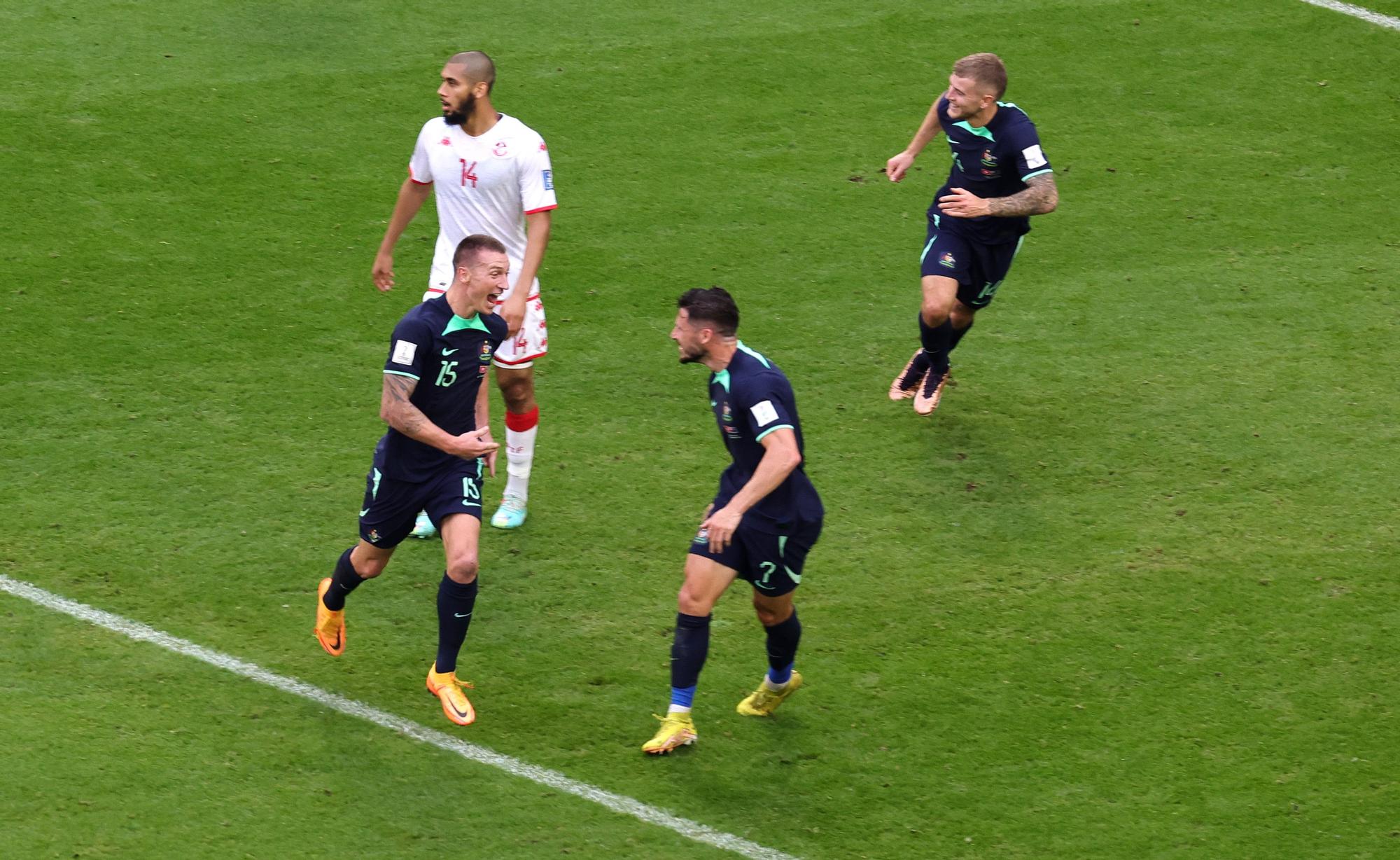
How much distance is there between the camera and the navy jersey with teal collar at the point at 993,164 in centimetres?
867

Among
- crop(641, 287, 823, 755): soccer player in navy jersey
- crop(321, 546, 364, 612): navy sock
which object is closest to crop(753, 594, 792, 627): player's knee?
crop(641, 287, 823, 755): soccer player in navy jersey

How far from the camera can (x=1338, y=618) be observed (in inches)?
298

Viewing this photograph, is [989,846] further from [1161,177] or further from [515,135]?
[1161,177]

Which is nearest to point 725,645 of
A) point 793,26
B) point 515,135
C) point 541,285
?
point 515,135

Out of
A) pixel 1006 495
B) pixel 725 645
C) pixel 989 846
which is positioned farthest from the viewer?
pixel 1006 495

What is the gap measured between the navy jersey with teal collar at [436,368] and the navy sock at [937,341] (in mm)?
3049

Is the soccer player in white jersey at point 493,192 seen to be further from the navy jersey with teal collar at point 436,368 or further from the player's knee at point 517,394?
the navy jersey with teal collar at point 436,368

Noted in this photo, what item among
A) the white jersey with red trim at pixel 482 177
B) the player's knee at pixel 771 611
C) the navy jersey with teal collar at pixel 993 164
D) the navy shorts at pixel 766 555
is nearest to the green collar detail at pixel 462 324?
the white jersey with red trim at pixel 482 177

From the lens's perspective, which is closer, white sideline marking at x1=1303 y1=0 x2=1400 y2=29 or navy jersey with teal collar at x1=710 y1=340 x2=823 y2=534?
navy jersey with teal collar at x1=710 y1=340 x2=823 y2=534

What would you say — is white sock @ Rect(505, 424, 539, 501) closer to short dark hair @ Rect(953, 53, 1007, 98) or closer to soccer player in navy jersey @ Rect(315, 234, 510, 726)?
soccer player in navy jersey @ Rect(315, 234, 510, 726)

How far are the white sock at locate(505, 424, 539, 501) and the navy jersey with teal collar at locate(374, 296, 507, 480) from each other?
1.35 m

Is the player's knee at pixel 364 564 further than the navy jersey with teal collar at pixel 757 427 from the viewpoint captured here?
Yes

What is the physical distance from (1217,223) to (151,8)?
29.1 ft

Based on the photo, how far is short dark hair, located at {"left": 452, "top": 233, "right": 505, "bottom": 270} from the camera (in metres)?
6.42
